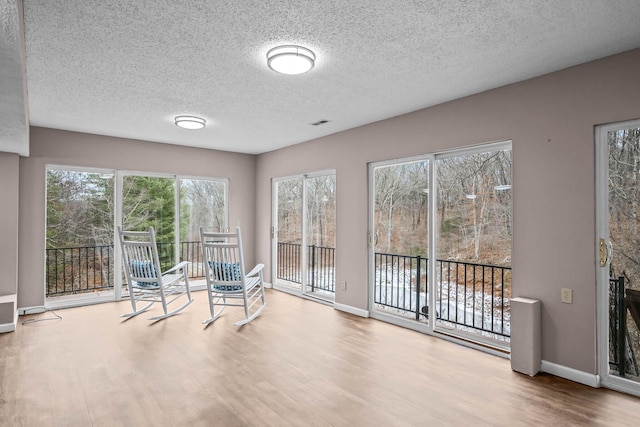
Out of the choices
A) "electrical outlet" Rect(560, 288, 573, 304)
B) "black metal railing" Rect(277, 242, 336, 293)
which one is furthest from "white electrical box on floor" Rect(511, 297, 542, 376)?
"black metal railing" Rect(277, 242, 336, 293)

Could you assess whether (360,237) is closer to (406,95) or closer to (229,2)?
(406,95)

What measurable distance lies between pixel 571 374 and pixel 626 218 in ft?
4.25

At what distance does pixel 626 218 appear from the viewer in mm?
2717

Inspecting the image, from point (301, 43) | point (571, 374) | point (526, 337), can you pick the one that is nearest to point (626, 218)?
point (526, 337)

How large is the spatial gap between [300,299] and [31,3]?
470cm

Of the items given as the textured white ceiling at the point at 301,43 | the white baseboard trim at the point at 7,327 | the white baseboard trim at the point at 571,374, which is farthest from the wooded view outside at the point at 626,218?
the white baseboard trim at the point at 7,327

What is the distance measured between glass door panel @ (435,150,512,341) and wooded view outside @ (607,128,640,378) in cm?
80

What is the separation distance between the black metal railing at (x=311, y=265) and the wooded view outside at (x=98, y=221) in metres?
1.52

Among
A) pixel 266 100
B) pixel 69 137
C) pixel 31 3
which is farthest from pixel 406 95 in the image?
pixel 69 137

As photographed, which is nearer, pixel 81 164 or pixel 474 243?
pixel 474 243

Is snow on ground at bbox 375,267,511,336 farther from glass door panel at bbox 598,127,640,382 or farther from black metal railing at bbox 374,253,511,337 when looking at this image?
glass door panel at bbox 598,127,640,382

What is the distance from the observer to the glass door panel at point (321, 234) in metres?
5.49

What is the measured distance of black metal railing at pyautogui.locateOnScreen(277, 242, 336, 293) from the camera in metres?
5.62

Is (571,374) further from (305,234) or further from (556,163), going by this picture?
(305,234)
